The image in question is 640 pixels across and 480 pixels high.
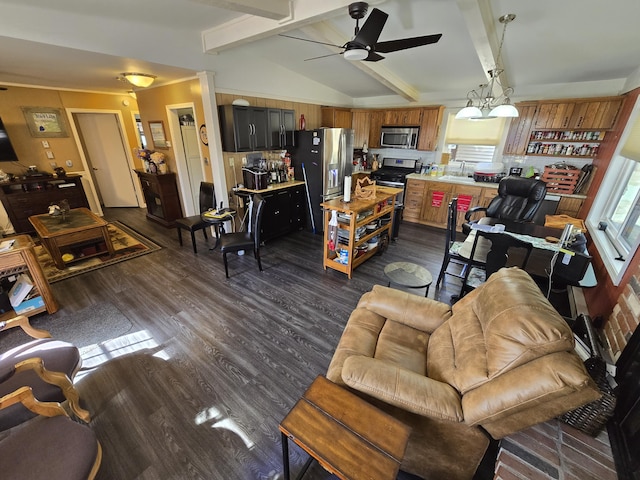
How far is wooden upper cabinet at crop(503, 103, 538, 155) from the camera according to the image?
4184mm

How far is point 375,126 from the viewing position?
576 cm

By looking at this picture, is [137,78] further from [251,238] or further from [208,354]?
[208,354]

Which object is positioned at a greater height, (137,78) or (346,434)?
(137,78)

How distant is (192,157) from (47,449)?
179 inches

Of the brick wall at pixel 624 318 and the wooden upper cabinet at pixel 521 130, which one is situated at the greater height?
the wooden upper cabinet at pixel 521 130

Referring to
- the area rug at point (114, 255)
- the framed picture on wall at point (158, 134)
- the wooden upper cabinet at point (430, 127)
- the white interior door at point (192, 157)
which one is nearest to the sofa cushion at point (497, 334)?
the area rug at point (114, 255)

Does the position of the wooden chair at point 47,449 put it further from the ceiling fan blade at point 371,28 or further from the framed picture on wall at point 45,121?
the framed picture on wall at point 45,121

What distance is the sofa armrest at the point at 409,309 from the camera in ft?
5.86

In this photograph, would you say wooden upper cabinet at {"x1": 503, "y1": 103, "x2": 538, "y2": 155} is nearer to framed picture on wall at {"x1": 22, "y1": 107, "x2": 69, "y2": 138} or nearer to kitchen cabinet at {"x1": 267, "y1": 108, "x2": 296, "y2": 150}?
kitchen cabinet at {"x1": 267, "y1": 108, "x2": 296, "y2": 150}

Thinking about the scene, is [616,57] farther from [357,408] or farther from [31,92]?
[31,92]

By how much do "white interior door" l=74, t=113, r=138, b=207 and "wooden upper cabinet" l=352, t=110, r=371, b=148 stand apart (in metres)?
5.25

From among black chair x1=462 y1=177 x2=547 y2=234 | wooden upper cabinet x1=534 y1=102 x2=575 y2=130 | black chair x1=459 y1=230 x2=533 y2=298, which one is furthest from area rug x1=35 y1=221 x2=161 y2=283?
wooden upper cabinet x1=534 y1=102 x2=575 y2=130

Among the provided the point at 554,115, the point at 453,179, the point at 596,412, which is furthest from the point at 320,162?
the point at 596,412

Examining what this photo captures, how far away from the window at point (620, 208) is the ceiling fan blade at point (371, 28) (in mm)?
2383
